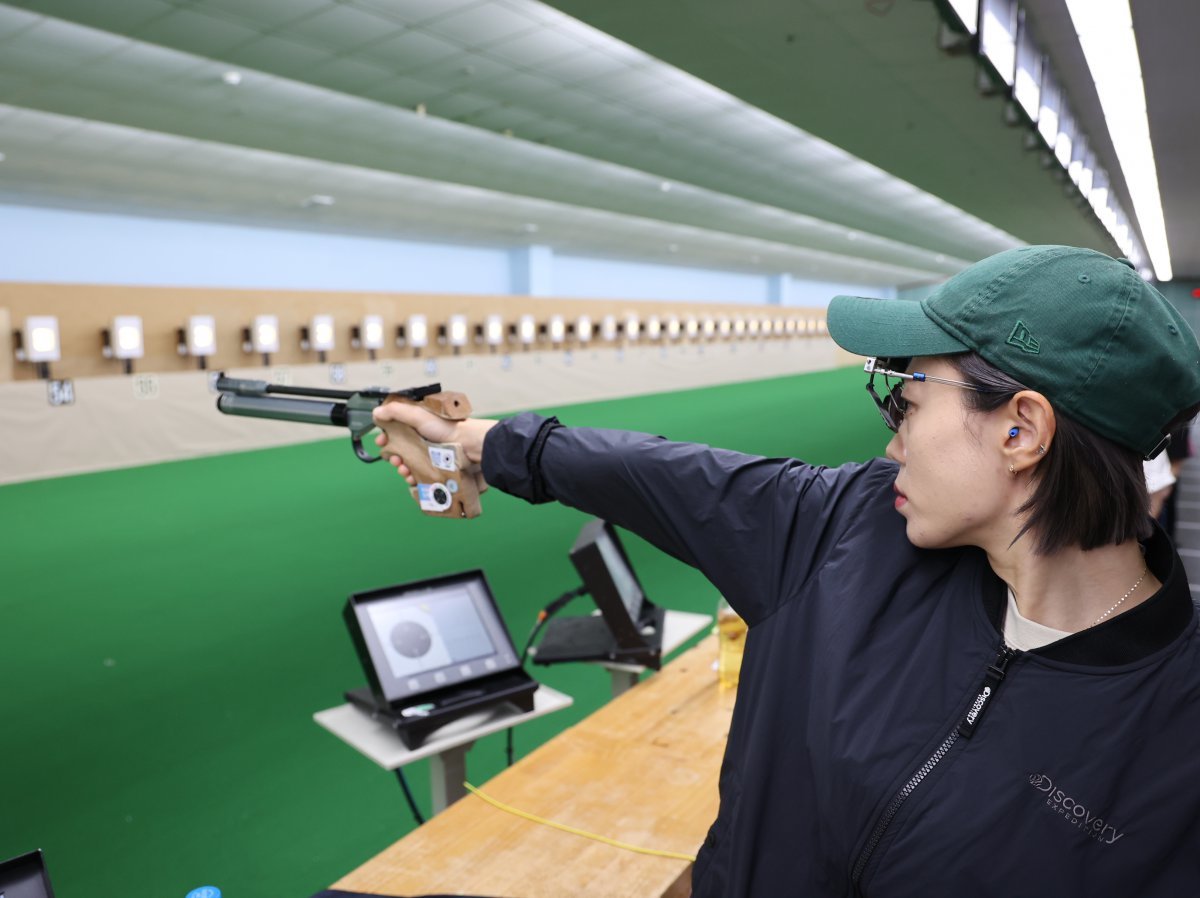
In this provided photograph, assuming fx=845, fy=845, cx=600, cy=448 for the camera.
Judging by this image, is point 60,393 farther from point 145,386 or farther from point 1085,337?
point 1085,337

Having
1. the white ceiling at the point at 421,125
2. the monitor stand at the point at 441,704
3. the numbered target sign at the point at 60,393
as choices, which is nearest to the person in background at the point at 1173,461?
the monitor stand at the point at 441,704

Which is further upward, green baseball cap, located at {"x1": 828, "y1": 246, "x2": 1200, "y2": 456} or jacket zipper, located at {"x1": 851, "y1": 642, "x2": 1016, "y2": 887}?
green baseball cap, located at {"x1": 828, "y1": 246, "x2": 1200, "y2": 456}

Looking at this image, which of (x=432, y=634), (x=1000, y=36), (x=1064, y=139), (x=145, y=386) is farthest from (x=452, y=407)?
(x=1064, y=139)

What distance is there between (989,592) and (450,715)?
1.08 meters

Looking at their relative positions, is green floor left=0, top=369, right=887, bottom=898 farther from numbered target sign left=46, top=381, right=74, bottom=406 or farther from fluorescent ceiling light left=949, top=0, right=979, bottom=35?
fluorescent ceiling light left=949, top=0, right=979, bottom=35

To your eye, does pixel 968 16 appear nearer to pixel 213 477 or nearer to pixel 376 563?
pixel 376 563

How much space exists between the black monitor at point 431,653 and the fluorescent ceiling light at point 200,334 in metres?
5.30

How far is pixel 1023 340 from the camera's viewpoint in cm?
74

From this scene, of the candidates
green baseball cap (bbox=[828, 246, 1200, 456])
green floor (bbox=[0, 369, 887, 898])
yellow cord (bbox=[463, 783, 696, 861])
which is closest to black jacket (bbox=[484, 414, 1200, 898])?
green baseball cap (bbox=[828, 246, 1200, 456])

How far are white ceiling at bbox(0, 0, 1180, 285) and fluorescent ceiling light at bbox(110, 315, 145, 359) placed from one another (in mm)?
1610

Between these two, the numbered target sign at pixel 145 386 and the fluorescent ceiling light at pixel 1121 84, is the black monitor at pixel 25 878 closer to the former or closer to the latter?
the fluorescent ceiling light at pixel 1121 84

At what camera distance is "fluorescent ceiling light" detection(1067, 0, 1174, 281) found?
4227mm

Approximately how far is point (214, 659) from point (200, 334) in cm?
395

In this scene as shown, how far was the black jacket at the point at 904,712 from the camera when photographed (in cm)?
68
